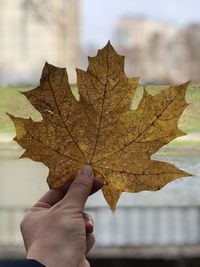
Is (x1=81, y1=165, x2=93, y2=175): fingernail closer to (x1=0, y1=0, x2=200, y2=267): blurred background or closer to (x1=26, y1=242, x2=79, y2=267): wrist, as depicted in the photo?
(x1=26, y1=242, x2=79, y2=267): wrist

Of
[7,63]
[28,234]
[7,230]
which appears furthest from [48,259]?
[7,230]

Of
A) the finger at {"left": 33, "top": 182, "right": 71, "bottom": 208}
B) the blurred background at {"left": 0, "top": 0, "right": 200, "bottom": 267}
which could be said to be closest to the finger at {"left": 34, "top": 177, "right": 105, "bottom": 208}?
the finger at {"left": 33, "top": 182, "right": 71, "bottom": 208}

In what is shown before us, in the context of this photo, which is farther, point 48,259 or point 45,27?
point 45,27

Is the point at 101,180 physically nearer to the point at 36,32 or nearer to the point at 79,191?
the point at 79,191

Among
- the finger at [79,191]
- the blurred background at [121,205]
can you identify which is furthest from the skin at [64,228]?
the blurred background at [121,205]

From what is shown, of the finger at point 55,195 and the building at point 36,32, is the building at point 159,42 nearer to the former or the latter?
the building at point 36,32

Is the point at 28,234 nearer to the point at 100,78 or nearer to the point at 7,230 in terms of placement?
the point at 100,78

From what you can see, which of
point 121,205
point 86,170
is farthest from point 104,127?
point 121,205
